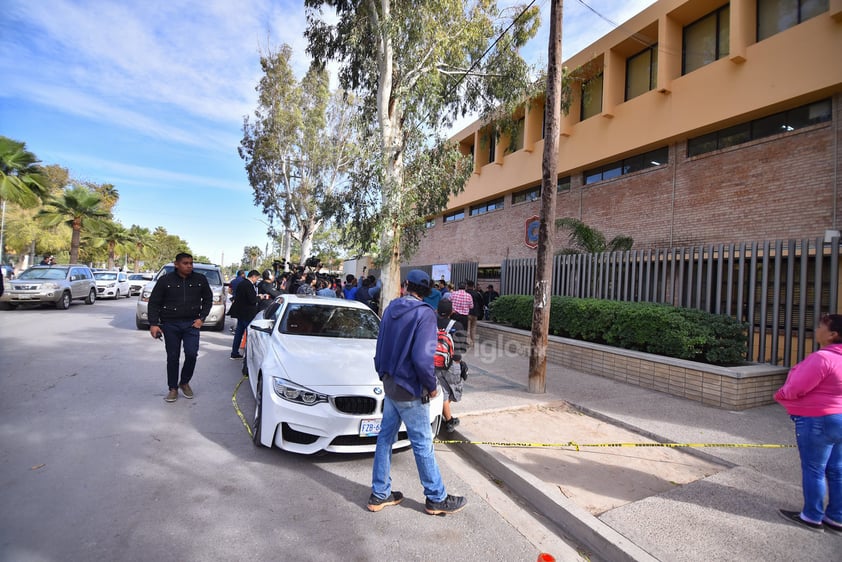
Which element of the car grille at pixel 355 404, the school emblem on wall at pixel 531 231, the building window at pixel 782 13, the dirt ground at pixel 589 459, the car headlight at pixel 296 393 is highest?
the building window at pixel 782 13

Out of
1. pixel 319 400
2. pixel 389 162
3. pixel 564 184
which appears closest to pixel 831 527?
pixel 319 400

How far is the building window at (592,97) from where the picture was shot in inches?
584

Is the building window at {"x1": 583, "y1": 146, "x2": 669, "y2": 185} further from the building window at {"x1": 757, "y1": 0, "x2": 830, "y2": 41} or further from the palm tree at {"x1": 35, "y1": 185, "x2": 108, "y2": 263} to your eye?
the palm tree at {"x1": 35, "y1": 185, "x2": 108, "y2": 263}

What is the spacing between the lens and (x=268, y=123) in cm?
2342

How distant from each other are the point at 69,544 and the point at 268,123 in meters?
23.9

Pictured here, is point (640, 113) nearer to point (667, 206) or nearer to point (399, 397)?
point (667, 206)

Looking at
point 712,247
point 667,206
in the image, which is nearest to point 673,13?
point 667,206

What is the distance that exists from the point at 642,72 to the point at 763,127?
4451 millimetres

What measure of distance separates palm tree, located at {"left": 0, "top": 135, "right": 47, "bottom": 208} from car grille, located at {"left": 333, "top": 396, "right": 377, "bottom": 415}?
830 inches

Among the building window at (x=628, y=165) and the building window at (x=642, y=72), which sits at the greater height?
the building window at (x=642, y=72)

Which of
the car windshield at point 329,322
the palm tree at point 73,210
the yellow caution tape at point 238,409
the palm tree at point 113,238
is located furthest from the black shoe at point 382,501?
the palm tree at point 113,238

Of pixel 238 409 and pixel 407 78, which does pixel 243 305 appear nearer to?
pixel 238 409

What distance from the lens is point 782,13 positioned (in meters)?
10.0

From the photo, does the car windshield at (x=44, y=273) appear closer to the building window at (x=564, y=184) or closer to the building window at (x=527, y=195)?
the building window at (x=527, y=195)
